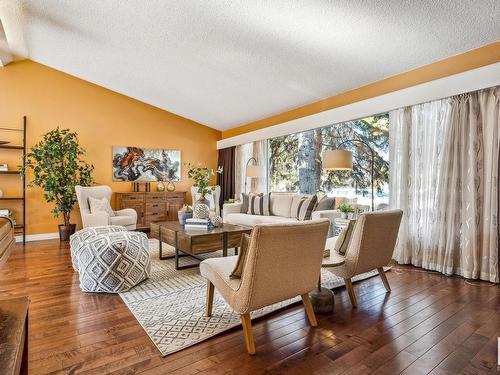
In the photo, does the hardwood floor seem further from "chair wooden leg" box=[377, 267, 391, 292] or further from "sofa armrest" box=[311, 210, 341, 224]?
"sofa armrest" box=[311, 210, 341, 224]

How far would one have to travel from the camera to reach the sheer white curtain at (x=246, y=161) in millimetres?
6615

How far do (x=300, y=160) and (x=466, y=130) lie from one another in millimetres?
2979

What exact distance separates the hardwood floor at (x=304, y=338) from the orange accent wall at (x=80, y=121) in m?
3.21

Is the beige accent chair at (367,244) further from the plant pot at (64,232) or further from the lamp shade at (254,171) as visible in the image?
the plant pot at (64,232)

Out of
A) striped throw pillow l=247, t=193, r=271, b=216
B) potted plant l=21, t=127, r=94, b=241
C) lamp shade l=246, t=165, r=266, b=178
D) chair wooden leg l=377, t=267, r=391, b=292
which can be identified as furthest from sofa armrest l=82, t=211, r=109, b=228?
chair wooden leg l=377, t=267, r=391, b=292

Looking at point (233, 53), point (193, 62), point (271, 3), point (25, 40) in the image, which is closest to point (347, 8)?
point (271, 3)

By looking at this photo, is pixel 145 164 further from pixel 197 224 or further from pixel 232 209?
pixel 197 224

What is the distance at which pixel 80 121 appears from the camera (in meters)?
6.07

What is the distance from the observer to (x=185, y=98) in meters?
6.17

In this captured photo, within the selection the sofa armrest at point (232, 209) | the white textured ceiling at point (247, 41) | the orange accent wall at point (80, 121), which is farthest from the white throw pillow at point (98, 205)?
the white textured ceiling at point (247, 41)

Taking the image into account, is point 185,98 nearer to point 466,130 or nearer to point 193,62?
point 193,62

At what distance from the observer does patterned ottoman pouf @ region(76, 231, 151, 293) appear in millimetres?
2783

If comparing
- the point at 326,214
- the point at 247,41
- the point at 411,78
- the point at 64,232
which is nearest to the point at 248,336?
the point at 326,214

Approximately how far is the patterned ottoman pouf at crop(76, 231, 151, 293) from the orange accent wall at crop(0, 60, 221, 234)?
367cm
